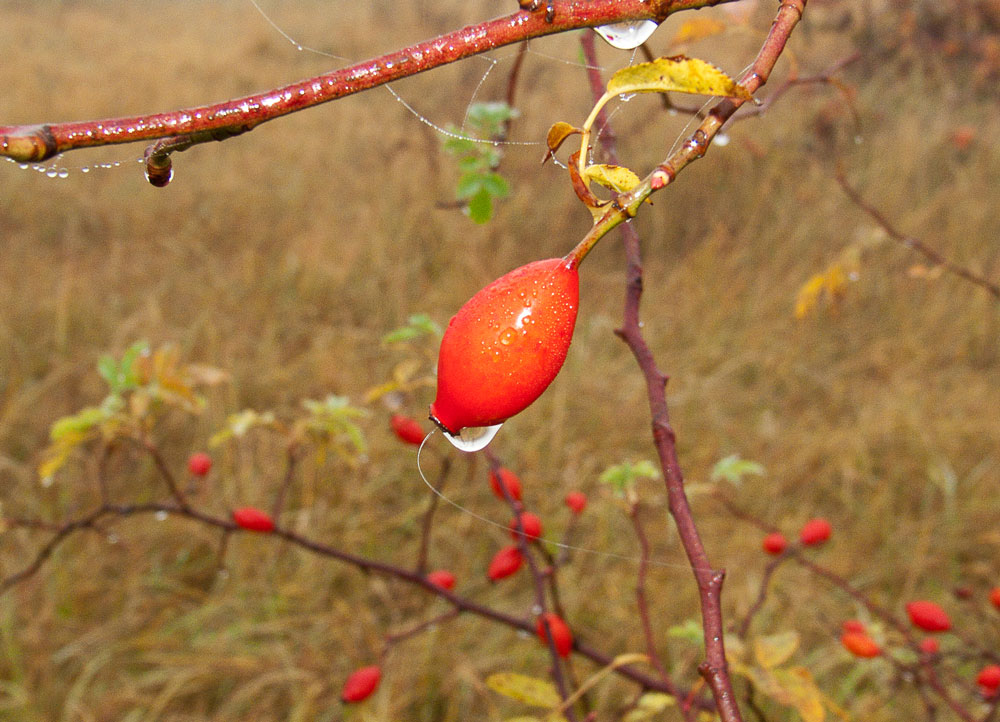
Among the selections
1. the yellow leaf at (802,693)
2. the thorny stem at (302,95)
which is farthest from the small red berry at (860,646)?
the thorny stem at (302,95)

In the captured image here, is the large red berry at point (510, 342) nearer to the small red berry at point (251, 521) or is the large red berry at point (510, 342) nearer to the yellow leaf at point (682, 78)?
the yellow leaf at point (682, 78)

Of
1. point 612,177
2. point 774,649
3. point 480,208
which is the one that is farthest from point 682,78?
point 774,649

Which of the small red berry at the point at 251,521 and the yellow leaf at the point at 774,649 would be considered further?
the small red berry at the point at 251,521

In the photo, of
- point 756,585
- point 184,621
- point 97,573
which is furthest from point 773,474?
point 97,573

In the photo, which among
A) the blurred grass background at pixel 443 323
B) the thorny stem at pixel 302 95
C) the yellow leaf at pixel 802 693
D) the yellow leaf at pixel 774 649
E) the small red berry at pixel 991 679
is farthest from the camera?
the blurred grass background at pixel 443 323

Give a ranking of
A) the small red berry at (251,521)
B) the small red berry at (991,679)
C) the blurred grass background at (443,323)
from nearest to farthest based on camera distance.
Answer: the small red berry at (991,679) → the small red berry at (251,521) → the blurred grass background at (443,323)

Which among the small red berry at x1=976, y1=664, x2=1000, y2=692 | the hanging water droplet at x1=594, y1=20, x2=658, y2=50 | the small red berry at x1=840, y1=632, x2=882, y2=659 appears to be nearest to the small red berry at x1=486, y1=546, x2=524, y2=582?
the small red berry at x1=840, y1=632, x2=882, y2=659

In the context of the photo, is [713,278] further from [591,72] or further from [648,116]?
[591,72]

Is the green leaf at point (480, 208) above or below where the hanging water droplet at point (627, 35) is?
above
